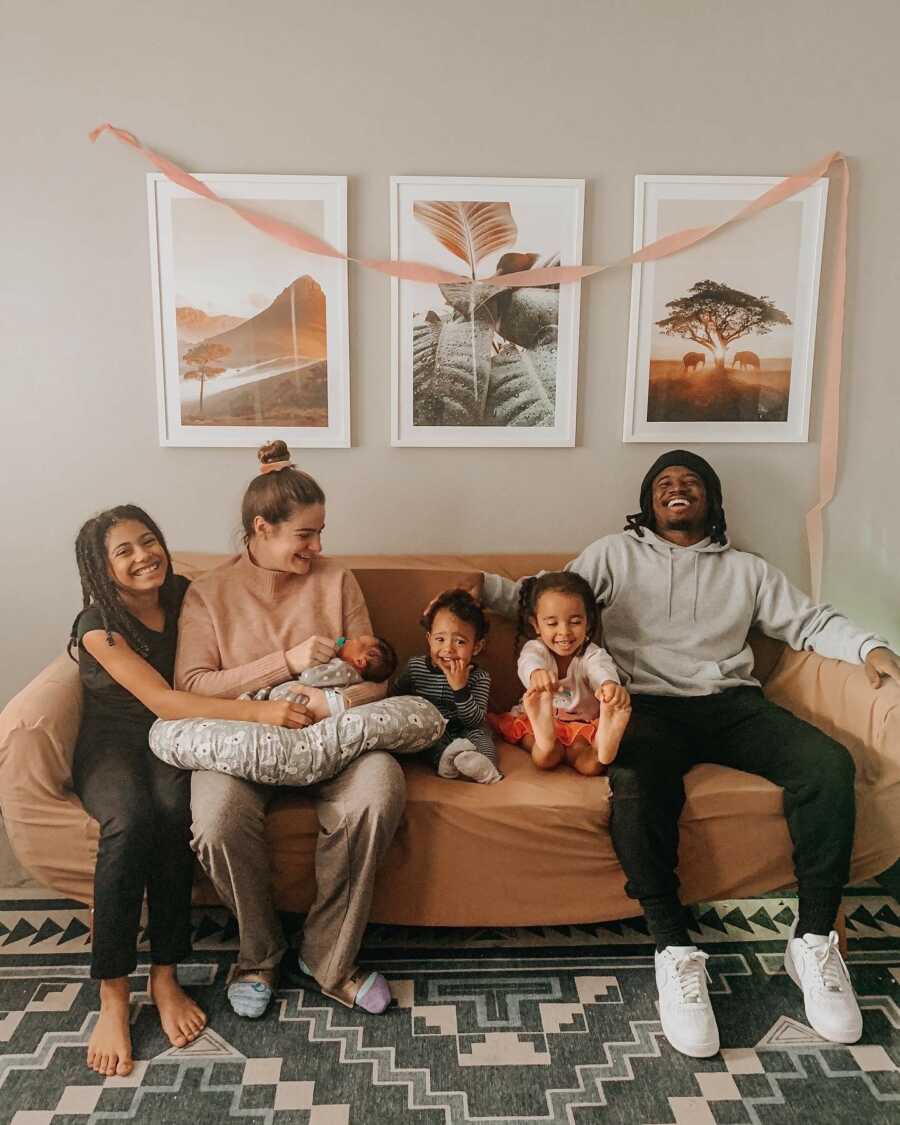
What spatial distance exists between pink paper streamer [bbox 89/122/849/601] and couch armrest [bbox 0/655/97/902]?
1.38 metres

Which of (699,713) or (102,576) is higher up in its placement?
(102,576)

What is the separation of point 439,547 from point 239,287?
0.93 m

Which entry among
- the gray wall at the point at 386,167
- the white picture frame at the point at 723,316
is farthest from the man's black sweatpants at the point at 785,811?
the white picture frame at the point at 723,316

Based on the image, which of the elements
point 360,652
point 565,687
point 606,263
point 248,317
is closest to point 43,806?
point 360,652

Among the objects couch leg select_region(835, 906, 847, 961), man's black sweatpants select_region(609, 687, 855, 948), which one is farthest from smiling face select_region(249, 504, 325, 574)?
couch leg select_region(835, 906, 847, 961)

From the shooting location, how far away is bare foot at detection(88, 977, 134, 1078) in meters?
1.53

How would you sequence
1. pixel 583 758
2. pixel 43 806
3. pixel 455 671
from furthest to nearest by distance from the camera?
pixel 455 671 → pixel 583 758 → pixel 43 806

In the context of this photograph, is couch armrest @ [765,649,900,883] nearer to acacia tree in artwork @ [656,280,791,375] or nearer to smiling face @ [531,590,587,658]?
smiling face @ [531,590,587,658]

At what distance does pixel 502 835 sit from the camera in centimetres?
176

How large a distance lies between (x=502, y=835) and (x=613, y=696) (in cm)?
38

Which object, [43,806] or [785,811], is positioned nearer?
[43,806]

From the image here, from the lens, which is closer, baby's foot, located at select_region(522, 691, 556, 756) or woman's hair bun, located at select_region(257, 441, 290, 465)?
baby's foot, located at select_region(522, 691, 556, 756)

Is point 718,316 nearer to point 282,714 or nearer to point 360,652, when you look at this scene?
point 360,652

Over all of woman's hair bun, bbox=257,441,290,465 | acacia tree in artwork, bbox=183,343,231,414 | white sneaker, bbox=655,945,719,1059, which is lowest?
white sneaker, bbox=655,945,719,1059
